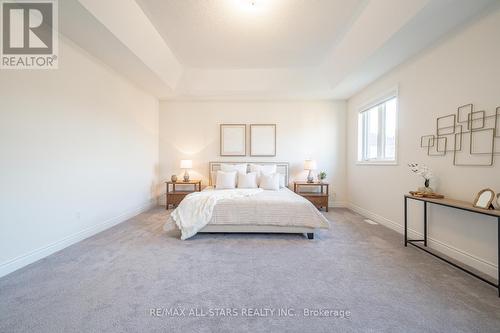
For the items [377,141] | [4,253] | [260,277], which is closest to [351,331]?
[260,277]

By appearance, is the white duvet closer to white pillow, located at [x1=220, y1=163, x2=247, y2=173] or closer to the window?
white pillow, located at [x1=220, y1=163, x2=247, y2=173]

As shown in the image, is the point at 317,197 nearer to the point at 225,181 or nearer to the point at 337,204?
the point at 337,204

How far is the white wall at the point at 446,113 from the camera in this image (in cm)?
203

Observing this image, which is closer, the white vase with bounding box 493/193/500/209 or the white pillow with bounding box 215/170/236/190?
the white vase with bounding box 493/193/500/209

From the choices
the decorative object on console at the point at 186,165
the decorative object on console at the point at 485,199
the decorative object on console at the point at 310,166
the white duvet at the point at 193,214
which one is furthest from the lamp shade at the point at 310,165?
the decorative object on console at the point at 485,199

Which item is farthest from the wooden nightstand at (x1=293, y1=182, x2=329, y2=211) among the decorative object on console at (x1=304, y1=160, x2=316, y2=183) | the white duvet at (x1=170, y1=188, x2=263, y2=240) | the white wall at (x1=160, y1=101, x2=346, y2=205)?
the white duvet at (x1=170, y1=188, x2=263, y2=240)

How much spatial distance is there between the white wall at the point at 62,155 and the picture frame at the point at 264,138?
2746 mm

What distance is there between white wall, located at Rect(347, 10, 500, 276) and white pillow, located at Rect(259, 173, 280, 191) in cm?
196

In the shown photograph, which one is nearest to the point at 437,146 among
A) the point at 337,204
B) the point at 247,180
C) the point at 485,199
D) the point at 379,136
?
the point at 485,199

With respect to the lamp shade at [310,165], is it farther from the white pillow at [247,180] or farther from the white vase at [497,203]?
the white vase at [497,203]

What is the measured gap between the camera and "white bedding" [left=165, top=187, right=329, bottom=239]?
9.82ft

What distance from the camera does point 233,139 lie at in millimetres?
5254

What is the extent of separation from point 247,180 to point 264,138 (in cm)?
137

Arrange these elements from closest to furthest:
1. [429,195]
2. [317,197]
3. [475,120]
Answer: [475,120] → [429,195] → [317,197]
